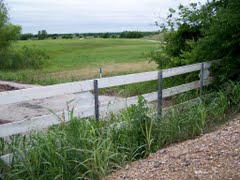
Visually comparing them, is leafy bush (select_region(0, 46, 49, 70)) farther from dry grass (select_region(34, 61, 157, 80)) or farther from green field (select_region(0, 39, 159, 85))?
dry grass (select_region(34, 61, 157, 80))

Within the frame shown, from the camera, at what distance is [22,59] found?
37.2m

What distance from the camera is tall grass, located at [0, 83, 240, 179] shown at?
14.8 ft

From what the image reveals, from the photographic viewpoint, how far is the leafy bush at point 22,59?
3597 cm

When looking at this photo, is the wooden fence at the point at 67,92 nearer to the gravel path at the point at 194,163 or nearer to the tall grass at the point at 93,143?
the tall grass at the point at 93,143

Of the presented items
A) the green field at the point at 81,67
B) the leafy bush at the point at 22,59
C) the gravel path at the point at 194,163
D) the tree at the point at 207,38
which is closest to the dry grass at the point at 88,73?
the green field at the point at 81,67

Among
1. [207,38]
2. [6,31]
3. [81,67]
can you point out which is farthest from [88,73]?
[207,38]

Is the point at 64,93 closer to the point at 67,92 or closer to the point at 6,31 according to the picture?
the point at 67,92

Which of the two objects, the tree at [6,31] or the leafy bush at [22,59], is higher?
the tree at [6,31]

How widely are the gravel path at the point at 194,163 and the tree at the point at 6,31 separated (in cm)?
Answer: 3248

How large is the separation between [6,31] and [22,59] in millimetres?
3130

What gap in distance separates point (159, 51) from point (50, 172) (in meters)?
8.68

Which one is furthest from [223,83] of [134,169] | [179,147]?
[134,169]

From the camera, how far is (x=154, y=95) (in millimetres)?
7594

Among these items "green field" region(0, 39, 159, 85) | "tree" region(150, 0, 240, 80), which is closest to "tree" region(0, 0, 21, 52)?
"green field" region(0, 39, 159, 85)
